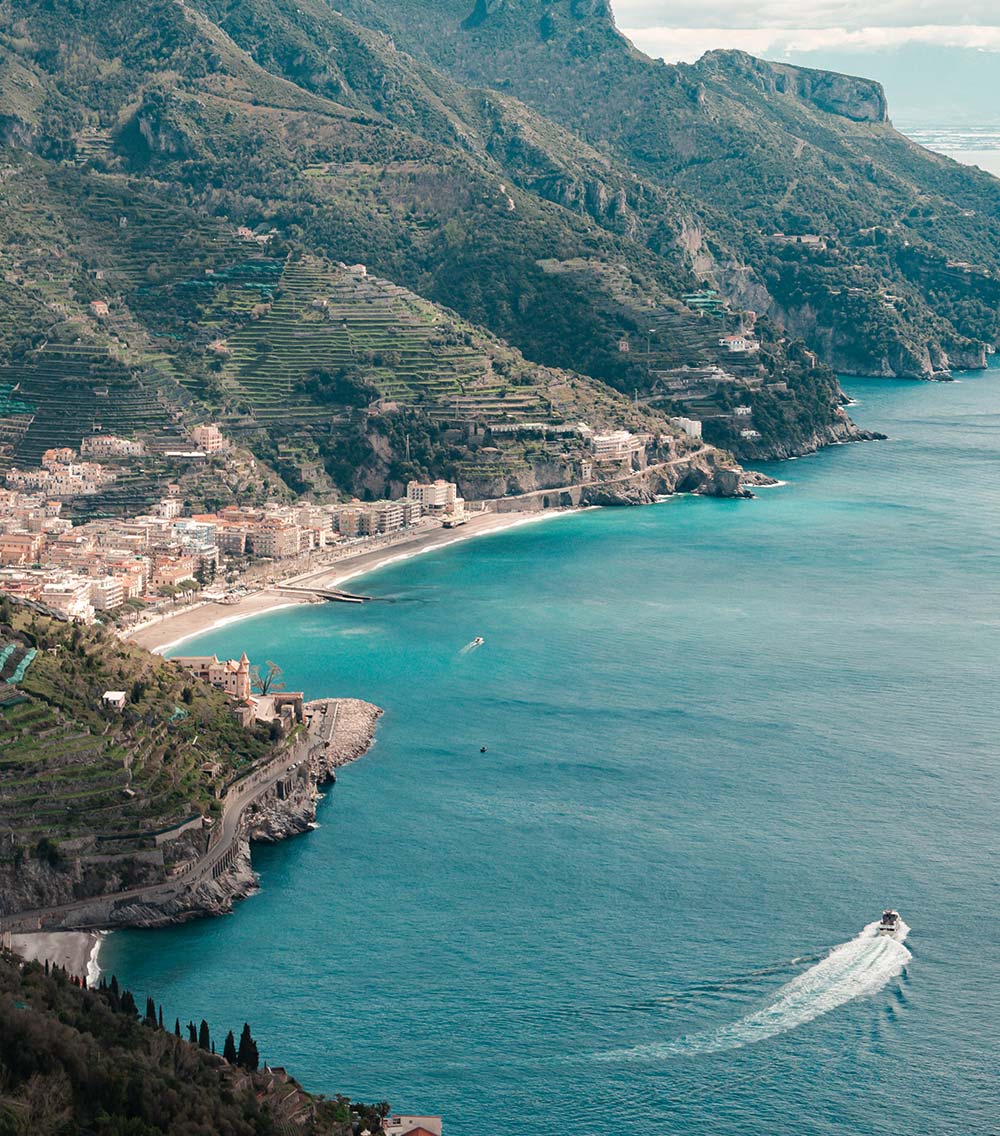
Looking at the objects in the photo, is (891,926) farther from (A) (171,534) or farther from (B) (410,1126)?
(A) (171,534)

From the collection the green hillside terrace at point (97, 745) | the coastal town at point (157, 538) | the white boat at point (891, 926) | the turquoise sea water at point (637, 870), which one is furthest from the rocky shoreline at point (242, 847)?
the coastal town at point (157, 538)

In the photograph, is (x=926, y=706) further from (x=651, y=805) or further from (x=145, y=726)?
(x=145, y=726)

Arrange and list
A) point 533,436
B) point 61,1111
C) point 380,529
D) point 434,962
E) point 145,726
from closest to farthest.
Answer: point 61,1111, point 434,962, point 145,726, point 380,529, point 533,436

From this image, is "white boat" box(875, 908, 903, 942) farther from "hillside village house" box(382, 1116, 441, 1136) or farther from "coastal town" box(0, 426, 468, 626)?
"coastal town" box(0, 426, 468, 626)

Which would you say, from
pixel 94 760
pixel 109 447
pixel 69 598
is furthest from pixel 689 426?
pixel 94 760

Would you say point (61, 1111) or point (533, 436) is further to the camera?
Answer: point (533, 436)

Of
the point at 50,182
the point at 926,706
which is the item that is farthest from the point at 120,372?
the point at 926,706

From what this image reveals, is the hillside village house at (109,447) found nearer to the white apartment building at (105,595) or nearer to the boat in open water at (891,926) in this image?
the white apartment building at (105,595)
